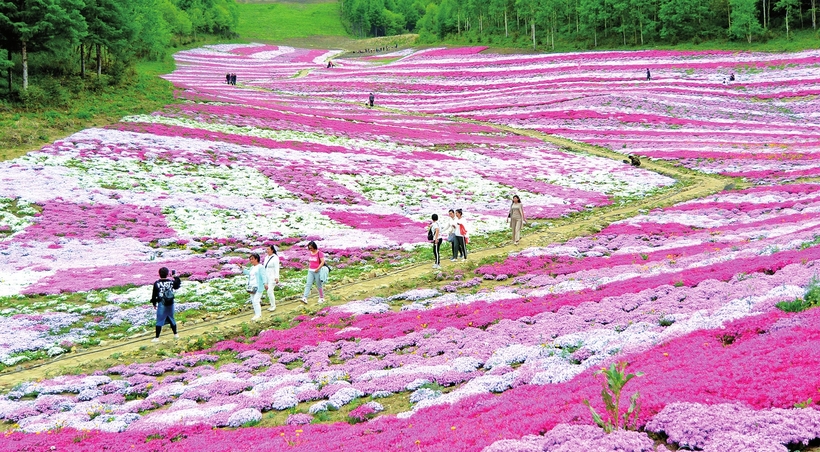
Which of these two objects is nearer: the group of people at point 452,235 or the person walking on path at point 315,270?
the person walking on path at point 315,270

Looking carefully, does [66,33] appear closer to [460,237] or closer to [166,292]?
[166,292]

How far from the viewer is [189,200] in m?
36.6

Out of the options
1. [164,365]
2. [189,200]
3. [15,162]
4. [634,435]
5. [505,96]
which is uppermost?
[505,96]

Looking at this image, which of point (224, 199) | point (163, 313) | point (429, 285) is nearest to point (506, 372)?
point (429, 285)

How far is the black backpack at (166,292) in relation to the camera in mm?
18859

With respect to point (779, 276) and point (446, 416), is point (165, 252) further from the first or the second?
Result: point (779, 276)

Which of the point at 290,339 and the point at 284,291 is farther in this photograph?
the point at 284,291

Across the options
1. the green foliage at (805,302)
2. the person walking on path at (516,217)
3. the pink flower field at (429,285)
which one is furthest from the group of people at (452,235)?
the green foliage at (805,302)

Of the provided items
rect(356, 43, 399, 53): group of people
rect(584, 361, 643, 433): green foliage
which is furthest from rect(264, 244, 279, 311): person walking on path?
rect(356, 43, 399, 53): group of people

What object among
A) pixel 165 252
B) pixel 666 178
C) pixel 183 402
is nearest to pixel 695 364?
pixel 183 402

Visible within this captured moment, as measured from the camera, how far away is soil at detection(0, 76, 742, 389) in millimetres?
17750

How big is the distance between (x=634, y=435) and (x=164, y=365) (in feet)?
45.5

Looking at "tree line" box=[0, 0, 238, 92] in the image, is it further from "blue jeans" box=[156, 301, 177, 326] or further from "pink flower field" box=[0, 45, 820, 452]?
"blue jeans" box=[156, 301, 177, 326]

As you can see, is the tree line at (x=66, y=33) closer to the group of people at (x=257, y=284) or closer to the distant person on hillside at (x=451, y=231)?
the group of people at (x=257, y=284)
